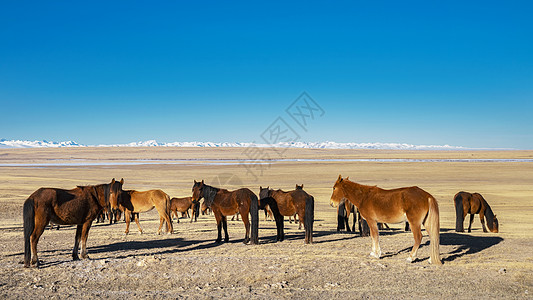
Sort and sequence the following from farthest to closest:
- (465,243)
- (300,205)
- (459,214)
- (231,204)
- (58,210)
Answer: (459,214)
(231,204)
(300,205)
(465,243)
(58,210)

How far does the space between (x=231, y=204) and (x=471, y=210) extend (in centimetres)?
1041

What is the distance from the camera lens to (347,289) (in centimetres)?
866

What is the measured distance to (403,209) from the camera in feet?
35.7

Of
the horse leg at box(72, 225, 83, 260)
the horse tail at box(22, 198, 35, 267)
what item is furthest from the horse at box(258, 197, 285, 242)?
the horse tail at box(22, 198, 35, 267)

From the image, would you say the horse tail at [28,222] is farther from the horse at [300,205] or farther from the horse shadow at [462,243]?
the horse shadow at [462,243]

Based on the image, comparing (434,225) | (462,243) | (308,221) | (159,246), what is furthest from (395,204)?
(159,246)

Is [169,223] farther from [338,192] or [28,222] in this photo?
[338,192]

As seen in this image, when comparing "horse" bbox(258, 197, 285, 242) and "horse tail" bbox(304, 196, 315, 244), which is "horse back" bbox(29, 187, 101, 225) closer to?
"horse" bbox(258, 197, 285, 242)

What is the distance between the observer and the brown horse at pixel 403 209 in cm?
1056

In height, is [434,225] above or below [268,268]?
above

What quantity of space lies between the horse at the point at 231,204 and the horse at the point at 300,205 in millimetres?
1233

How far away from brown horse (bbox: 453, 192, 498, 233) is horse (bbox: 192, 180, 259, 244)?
874 centimetres

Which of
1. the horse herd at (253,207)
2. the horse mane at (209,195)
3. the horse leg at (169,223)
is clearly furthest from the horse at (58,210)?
the horse leg at (169,223)

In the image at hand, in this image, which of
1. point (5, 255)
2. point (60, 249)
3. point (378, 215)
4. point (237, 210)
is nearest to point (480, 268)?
point (378, 215)
